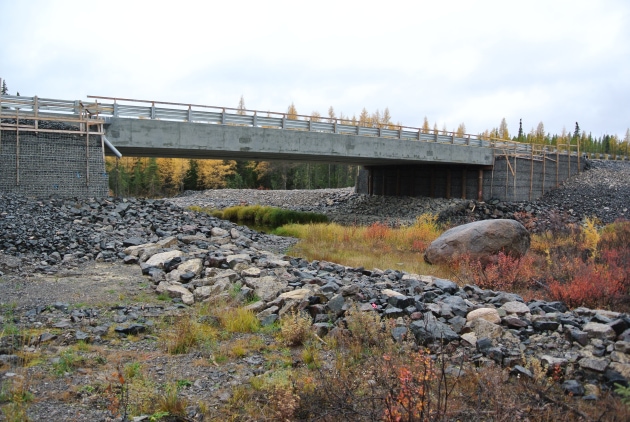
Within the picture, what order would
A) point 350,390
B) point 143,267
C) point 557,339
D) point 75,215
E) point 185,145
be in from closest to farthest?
1. point 350,390
2. point 557,339
3. point 143,267
4. point 75,215
5. point 185,145

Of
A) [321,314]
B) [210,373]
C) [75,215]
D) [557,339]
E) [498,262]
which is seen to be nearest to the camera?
[210,373]

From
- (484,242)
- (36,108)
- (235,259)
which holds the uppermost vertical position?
(36,108)

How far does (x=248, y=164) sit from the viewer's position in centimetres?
7450

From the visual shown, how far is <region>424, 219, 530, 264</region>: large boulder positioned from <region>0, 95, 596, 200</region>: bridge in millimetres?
13474

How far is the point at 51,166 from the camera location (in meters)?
19.5

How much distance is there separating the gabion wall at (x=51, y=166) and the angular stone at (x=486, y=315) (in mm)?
16866

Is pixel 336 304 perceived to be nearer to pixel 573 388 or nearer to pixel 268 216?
pixel 573 388

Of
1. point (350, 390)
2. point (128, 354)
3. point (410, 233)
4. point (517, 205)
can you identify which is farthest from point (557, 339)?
point (517, 205)

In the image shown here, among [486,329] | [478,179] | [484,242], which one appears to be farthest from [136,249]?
[478,179]

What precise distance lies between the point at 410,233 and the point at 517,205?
57.0 feet

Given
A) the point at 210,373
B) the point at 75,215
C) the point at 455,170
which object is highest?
the point at 455,170

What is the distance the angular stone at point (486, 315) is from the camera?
766 centimetres

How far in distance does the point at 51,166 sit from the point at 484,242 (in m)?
16.5

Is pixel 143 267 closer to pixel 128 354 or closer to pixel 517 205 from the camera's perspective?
pixel 128 354
